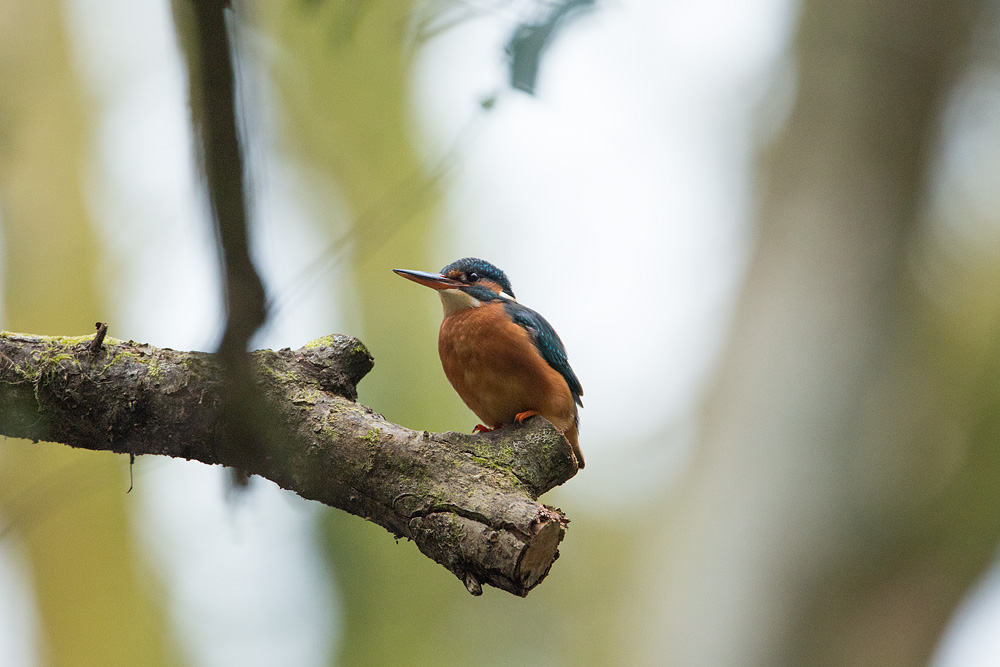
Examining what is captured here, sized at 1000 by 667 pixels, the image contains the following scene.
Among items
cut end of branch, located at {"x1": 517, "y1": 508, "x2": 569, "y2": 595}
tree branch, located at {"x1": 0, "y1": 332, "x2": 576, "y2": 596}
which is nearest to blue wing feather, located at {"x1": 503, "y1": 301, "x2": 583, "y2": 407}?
tree branch, located at {"x1": 0, "y1": 332, "x2": 576, "y2": 596}

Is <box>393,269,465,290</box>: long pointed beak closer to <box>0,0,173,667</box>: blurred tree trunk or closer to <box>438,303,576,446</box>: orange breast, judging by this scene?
<box>438,303,576,446</box>: orange breast

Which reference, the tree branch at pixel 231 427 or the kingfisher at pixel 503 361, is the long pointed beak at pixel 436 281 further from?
the tree branch at pixel 231 427

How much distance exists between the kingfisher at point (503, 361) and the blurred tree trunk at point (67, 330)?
3.13 metres

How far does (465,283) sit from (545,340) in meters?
0.52

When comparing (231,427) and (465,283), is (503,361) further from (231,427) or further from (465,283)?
(231,427)

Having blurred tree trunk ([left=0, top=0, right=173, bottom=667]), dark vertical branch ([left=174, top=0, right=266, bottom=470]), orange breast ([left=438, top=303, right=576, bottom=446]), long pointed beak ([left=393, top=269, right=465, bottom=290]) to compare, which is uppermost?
dark vertical branch ([left=174, top=0, right=266, bottom=470])

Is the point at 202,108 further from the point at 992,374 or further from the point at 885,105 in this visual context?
the point at 992,374

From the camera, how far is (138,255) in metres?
4.35

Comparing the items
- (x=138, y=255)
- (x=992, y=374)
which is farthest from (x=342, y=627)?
(x=992, y=374)

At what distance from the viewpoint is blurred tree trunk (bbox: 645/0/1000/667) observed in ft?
18.0

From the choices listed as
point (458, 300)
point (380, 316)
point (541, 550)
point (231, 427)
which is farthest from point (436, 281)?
point (380, 316)

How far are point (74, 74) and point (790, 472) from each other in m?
6.02

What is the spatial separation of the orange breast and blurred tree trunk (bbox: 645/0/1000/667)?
140 inches

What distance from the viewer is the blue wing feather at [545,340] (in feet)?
9.57
